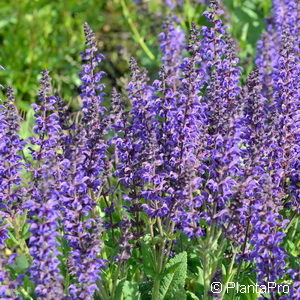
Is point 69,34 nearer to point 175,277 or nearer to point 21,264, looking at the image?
point 21,264

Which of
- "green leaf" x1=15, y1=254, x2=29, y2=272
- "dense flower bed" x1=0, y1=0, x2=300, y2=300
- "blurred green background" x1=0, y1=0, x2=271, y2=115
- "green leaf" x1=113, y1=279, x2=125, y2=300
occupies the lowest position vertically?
"green leaf" x1=113, y1=279, x2=125, y2=300

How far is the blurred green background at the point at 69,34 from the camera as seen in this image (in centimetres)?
1178

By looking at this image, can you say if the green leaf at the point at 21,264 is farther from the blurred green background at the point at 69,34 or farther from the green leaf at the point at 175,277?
the blurred green background at the point at 69,34

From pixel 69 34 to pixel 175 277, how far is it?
899 cm

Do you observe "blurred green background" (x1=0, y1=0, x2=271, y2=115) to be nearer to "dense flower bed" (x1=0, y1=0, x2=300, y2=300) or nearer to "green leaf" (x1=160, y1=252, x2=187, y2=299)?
"dense flower bed" (x1=0, y1=0, x2=300, y2=300)

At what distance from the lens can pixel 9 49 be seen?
12047 millimetres

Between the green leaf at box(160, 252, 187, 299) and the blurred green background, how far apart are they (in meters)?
6.20

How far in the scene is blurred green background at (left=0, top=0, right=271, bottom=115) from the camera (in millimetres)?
11781

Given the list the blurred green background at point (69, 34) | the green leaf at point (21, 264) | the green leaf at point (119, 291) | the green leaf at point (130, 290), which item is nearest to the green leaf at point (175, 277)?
the green leaf at point (130, 290)

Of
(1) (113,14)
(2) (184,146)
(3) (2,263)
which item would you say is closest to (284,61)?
(2) (184,146)

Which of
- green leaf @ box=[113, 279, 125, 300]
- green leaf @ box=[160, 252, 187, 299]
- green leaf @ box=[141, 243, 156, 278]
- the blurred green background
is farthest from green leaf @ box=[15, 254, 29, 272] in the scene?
the blurred green background

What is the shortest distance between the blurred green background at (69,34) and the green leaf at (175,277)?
6.20 metres

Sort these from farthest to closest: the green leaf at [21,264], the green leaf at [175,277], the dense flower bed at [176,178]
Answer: the green leaf at [21,264], the green leaf at [175,277], the dense flower bed at [176,178]

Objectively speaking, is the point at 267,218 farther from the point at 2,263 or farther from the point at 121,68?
the point at 121,68
